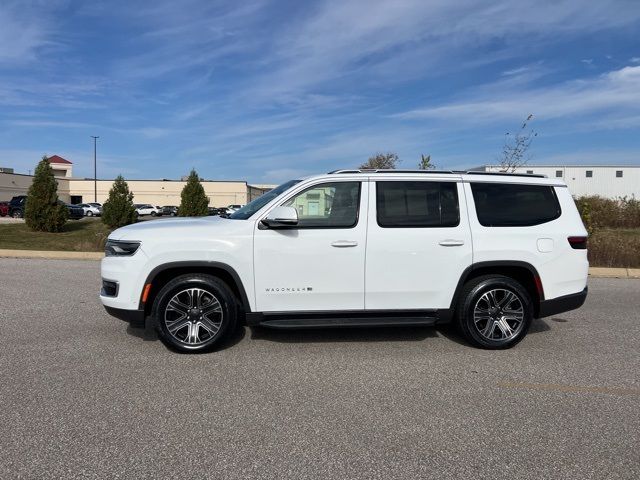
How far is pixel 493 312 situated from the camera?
546cm

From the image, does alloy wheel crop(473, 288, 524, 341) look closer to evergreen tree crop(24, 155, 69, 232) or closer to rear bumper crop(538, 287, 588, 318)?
rear bumper crop(538, 287, 588, 318)

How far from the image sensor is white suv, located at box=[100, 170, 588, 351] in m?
5.09

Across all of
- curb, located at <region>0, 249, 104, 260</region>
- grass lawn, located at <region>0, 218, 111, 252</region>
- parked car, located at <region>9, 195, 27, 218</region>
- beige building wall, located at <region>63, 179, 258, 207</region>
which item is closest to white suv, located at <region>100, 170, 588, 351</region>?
curb, located at <region>0, 249, 104, 260</region>

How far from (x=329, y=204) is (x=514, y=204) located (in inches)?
82.9

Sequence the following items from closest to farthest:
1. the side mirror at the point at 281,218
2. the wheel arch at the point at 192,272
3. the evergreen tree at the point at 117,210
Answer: the side mirror at the point at 281,218, the wheel arch at the point at 192,272, the evergreen tree at the point at 117,210

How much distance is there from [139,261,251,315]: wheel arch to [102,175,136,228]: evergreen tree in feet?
59.3

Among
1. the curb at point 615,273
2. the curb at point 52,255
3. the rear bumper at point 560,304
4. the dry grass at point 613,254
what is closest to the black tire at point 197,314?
the rear bumper at point 560,304

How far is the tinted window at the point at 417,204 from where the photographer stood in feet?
17.5

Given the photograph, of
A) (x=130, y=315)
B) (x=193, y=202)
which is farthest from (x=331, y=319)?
(x=193, y=202)

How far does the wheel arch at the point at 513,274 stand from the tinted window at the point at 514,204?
0.44 m

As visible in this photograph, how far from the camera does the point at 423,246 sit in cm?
527

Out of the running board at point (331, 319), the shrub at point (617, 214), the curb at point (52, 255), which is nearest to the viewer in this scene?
the running board at point (331, 319)

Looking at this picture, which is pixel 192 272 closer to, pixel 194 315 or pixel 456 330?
pixel 194 315

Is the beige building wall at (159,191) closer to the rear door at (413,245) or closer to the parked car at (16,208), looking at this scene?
the parked car at (16,208)
